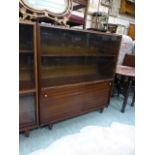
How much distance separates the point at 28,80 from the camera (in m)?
1.71

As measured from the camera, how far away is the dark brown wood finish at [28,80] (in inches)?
60.9

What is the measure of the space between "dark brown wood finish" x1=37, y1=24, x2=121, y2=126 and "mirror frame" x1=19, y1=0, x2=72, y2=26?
0.51 ft

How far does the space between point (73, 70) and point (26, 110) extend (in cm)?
84

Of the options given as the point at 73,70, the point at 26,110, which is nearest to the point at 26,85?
the point at 26,110

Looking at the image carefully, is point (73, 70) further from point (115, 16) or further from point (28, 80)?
point (115, 16)

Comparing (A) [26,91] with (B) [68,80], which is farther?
(B) [68,80]

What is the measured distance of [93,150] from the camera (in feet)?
5.49

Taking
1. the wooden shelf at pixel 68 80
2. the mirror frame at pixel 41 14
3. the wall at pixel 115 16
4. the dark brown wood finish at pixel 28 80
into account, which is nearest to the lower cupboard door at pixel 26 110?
the dark brown wood finish at pixel 28 80

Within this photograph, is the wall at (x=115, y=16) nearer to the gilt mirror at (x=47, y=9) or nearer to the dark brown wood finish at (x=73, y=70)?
the dark brown wood finish at (x=73, y=70)

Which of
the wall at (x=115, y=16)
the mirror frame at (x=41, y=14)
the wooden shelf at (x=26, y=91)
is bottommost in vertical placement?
the wooden shelf at (x=26, y=91)

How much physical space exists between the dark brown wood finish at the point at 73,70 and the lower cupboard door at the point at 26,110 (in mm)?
91

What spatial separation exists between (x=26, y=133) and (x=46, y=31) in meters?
1.17
